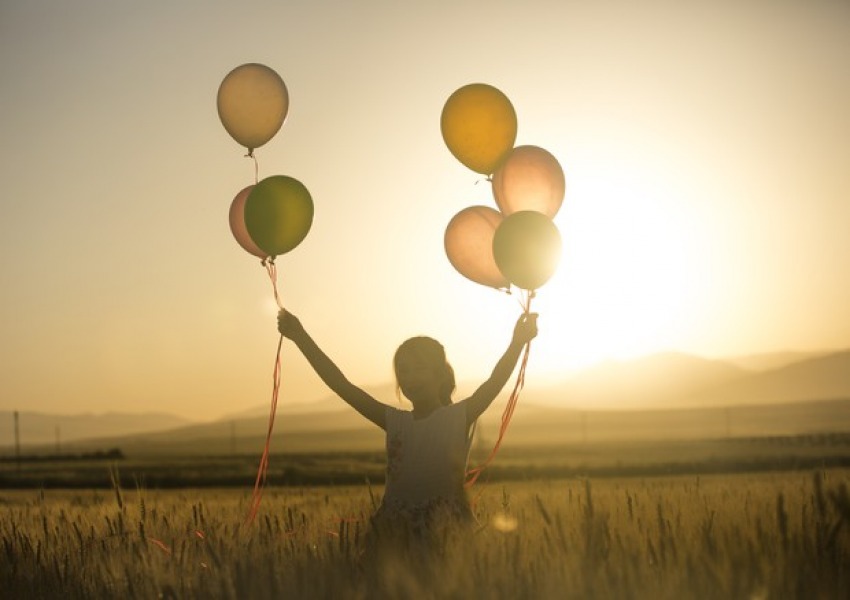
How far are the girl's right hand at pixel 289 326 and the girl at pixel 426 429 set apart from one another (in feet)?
1.50

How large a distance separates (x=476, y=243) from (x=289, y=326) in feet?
4.81

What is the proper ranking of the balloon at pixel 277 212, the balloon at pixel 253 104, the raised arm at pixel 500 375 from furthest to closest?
the balloon at pixel 253 104, the balloon at pixel 277 212, the raised arm at pixel 500 375

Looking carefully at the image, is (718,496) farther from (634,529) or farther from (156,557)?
(156,557)

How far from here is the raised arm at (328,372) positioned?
6.88 m

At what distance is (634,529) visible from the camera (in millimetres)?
5590

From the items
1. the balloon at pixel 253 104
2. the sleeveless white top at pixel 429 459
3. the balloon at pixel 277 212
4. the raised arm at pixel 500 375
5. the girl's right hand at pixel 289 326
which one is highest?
the balloon at pixel 253 104

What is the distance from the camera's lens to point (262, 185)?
7590 millimetres

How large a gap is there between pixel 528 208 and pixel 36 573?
3.61 meters

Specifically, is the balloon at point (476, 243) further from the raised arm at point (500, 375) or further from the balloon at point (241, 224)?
the balloon at point (241, 224)

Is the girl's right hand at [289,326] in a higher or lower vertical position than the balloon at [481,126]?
lower

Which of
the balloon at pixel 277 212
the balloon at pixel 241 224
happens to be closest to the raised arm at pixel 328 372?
the balloon at pixel 277 212

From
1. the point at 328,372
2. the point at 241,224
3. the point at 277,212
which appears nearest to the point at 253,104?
the point at 241,224

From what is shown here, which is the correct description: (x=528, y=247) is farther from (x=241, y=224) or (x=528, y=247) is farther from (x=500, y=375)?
(x=241, y=224)

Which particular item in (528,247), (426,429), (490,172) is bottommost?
(426,429)
